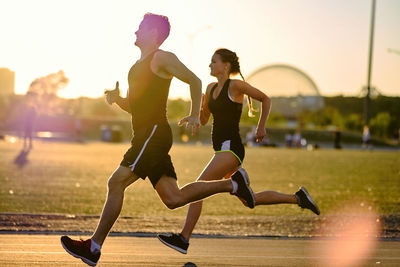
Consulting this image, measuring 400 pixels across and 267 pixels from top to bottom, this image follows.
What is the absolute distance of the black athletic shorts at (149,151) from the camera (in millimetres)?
5887

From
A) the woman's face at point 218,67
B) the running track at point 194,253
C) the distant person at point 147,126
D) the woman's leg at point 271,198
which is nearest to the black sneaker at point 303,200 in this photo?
the woman's leg at point 271,198

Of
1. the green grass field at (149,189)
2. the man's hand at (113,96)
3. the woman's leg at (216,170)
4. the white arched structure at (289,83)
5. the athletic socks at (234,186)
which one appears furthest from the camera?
the white arched structure at (289,83)

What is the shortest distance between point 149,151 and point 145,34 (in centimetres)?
90

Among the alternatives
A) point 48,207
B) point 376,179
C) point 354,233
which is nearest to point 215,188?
point 354,233

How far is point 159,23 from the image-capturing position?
595 cm

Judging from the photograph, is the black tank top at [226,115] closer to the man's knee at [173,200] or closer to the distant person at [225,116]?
the distant person at [225,116]

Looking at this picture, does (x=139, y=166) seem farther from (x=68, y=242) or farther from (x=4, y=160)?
(x=4, y=160)

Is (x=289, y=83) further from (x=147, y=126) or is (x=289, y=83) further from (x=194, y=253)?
(x=147, y=126)

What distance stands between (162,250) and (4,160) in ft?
57.8

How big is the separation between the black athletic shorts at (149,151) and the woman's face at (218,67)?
1.43m

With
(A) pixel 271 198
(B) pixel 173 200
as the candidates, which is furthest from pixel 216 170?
(B) pixel 173 200

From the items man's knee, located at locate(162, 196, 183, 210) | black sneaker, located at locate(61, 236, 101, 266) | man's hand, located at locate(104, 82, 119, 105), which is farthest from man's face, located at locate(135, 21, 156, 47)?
black sneaker, located at locate(61, 236, 101, 266)

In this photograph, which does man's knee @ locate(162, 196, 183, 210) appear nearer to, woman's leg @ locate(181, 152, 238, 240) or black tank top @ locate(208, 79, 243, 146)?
woman's leg @ locate(181, 152, 238, 240)

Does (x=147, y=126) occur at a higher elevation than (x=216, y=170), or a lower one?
higher
